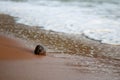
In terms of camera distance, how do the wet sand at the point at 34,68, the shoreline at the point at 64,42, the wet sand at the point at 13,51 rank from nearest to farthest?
the wet sand at the point at 34,68, the wet sand at the point at 13,51, the shoreline at the point at 64,42

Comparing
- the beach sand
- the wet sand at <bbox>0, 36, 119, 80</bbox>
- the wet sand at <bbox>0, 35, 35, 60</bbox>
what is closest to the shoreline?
the beach sand

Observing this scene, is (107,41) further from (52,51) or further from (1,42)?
(1,42)

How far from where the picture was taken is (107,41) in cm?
745

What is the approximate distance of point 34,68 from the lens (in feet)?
16.1

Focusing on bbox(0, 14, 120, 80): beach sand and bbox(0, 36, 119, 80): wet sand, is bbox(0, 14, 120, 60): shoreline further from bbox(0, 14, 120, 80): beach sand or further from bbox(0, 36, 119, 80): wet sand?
bbox(0, 36, 119, 80): wet sand

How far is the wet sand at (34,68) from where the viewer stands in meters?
4.53

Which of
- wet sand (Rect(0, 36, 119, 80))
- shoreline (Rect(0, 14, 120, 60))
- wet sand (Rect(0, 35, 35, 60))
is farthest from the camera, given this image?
shoreline (Rect(0, 14, 120, 60))

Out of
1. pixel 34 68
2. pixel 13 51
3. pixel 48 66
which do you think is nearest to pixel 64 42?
pixel 13 51

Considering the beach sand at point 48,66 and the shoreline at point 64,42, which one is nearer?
the beach sand at point 48,66

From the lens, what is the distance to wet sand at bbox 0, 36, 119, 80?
14.9 feet

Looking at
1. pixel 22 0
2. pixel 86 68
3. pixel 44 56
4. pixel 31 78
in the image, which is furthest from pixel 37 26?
pixel 22 0

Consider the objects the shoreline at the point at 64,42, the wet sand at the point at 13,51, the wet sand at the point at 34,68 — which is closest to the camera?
the wet sand at the point at 34,68

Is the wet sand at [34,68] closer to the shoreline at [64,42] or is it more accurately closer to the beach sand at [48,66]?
the beach sand at [48,66]

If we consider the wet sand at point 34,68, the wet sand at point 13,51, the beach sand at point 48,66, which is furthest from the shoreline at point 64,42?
the wet sand at point 34,68
